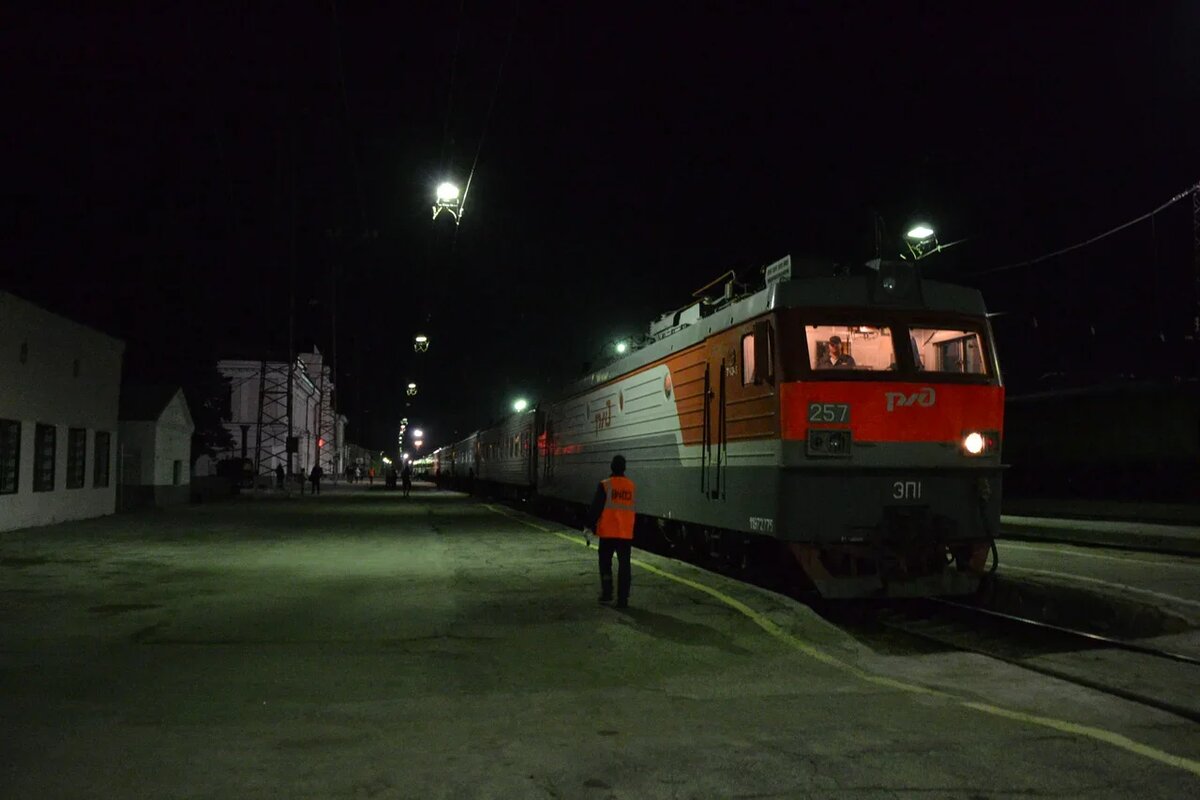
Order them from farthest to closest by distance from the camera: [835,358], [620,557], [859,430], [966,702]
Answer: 1. [835,358]
2. [859,430]
3. [620,557]
4. [966,702]

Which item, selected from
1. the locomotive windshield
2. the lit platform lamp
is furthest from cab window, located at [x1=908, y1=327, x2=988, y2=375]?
the lit platform lamp

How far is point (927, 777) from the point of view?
4.83 meters

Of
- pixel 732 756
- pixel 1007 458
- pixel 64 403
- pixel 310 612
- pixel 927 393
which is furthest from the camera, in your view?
pixel 1007 458

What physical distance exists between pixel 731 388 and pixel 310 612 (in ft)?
17.2

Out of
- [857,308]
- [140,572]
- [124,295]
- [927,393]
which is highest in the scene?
[124,295]

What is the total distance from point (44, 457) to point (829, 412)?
18761mm

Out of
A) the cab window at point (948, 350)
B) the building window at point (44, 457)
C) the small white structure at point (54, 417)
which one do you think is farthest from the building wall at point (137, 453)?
the cab window at point (948, 350)

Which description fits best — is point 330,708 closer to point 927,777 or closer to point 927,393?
point 927,777

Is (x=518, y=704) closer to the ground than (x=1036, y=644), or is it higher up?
higher up

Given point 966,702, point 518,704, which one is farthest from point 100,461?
point 966,702

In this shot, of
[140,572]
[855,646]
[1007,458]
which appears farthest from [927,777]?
[1007,458]

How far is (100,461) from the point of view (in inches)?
977

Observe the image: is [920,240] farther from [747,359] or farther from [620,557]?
[620,557]

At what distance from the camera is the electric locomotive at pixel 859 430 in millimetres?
9875
